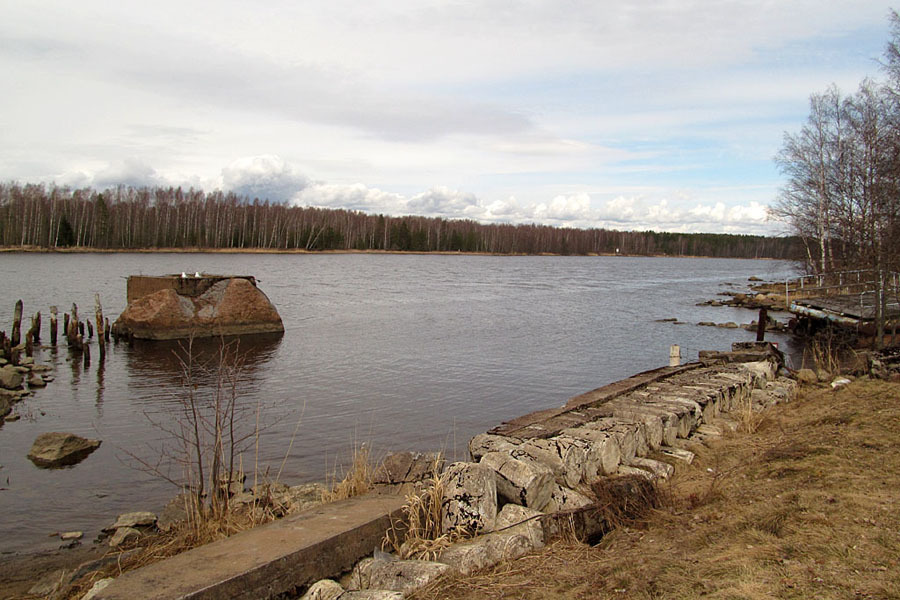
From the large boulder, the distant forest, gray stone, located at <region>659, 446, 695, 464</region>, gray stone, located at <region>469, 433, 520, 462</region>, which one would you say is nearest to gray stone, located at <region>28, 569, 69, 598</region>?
gray stone, located at <region>469, 433, 520, 462</region>

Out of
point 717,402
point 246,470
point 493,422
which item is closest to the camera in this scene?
point 246,470

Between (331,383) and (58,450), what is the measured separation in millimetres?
7224

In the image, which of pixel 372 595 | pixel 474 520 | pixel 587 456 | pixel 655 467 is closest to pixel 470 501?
pixel 474 520

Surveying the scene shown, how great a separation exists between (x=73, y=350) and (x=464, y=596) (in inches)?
873

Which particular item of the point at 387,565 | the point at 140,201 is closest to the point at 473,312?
the point at 387,565

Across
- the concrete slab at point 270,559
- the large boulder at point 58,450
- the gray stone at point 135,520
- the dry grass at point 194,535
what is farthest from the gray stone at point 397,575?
the large boulder at point 58,450

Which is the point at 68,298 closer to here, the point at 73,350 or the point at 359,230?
the point at 73,350

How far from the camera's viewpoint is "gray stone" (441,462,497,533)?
5.60m

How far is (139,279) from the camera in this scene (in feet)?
82.7

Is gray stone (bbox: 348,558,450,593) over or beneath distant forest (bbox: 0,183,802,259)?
beneath

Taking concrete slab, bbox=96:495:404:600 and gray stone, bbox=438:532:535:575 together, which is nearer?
concrete slab, bbox=96:495:404:600

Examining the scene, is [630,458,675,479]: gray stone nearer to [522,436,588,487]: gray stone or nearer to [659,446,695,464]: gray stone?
[659,446,695,464]: gray stone

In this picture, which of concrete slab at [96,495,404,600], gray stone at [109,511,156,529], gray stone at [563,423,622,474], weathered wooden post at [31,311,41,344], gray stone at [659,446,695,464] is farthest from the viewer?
weathered wooden post at [31,311,41,344]

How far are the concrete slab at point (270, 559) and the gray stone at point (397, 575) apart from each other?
11.3 inches
